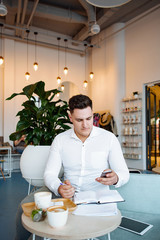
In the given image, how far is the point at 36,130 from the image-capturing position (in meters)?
2.46

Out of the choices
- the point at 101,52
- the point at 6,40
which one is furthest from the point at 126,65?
the point at 6,40

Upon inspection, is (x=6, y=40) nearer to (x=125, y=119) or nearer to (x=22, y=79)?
(x=22, y=79)

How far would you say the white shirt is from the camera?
5.48 feet

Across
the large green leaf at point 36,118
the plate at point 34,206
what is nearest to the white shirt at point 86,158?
the plate at point 34,206

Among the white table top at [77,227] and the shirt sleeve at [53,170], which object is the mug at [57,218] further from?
the shirt sleeve at [53,170]

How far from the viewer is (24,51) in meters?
8.16

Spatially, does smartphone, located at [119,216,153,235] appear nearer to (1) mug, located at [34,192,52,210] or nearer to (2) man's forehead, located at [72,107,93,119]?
(1) mug, located at [34,192,52,210]

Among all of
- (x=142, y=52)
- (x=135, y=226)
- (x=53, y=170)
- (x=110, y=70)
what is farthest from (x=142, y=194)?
(x=110, y=70)

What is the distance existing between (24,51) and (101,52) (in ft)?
9.72

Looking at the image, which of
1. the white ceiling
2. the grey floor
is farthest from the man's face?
the white ceiling

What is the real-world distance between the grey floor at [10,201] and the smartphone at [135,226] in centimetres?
142

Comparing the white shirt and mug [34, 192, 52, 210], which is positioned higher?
the white shirt

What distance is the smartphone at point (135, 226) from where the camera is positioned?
4.62 feet

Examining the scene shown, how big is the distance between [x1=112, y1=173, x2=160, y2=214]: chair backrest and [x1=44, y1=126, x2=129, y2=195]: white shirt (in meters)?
0.22
